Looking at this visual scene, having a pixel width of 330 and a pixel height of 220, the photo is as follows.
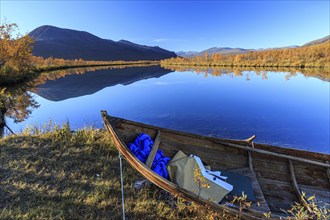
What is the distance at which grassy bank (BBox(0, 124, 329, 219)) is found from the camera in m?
2.99

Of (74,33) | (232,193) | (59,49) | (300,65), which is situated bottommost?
(232,193)

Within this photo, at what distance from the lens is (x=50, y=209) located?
2.97 m

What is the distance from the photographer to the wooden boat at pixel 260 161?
381 centimetres

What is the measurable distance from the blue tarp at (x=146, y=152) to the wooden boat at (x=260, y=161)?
0.61ft

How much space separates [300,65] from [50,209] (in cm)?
3973

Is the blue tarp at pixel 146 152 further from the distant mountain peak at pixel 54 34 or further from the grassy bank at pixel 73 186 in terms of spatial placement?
the distant mountain peak at pixel 54 34

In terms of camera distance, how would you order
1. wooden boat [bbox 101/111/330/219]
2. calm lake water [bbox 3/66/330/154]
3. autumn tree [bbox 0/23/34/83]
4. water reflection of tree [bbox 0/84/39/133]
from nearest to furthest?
1. wooden boat [bbox 101/111/330/219]
2. calm lake water [bbox 3/66/330/154]
3. water reflection of tree [bbox 0/84/39/133]
4. autumn tree [bbox 0/23/34/83]

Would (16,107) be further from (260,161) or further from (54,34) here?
(54,34)

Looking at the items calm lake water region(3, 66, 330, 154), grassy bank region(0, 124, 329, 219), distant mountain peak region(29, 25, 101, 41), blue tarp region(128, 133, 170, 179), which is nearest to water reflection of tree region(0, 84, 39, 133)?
calm lake water region(3, 66, 330, 154)

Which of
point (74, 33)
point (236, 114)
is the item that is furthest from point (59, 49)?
point (236, 114)

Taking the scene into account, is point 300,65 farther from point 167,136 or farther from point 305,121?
point 167,136

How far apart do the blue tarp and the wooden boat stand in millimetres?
186

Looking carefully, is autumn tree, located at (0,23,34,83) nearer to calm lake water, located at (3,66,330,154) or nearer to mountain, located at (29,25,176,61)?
calm lake water, located at (3,66,330,154)

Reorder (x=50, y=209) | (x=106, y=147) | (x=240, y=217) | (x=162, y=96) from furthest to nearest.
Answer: (x=162, y=96), (x=106, y=147), (x=50, y=209), (x=240, y=217)
